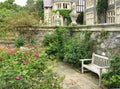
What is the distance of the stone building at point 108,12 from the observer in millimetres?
22714

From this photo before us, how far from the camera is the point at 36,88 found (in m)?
4.05

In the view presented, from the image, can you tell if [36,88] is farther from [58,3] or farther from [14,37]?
[58,3]

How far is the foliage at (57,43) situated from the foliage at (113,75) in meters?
4.97

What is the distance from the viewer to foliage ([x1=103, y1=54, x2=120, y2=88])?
18.6ft

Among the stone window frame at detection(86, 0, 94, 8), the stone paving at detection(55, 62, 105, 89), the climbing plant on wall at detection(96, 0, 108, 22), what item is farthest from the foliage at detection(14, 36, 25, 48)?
the stone window frame at detection(86, 0, 94, 8)

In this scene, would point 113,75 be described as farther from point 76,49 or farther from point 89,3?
point 89,3

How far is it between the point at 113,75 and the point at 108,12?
66.8 feet

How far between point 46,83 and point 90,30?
5.46 meters

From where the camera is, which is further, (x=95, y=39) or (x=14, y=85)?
(x=95, y=39)

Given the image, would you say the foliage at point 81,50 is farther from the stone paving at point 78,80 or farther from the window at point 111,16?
the window at point 111,16

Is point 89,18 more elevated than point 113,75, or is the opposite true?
point 89,18

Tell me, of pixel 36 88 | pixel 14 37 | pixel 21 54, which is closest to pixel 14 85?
pixel 36 88

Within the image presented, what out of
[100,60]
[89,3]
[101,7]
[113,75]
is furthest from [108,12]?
[113,75]

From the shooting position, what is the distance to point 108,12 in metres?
25.2
